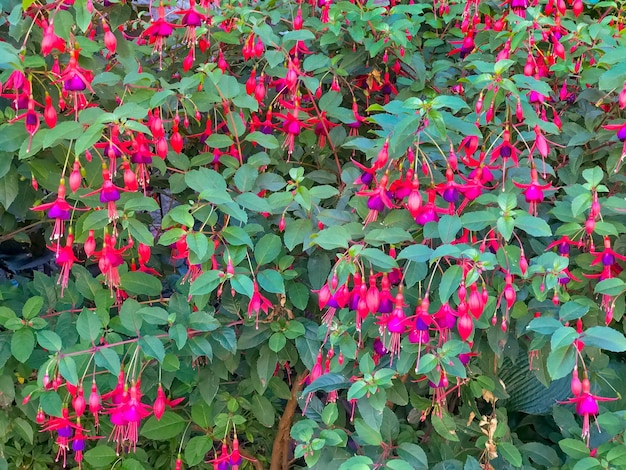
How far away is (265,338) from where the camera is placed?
4.27ft

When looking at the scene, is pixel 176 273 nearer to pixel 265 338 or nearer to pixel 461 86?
pixel 265 338

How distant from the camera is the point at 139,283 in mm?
1246

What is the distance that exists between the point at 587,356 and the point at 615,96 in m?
0.56

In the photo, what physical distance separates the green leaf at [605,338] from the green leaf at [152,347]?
0.71 meters

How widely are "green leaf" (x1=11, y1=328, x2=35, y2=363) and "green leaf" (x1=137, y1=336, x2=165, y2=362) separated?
0.22 meters

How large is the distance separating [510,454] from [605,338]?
39 cm

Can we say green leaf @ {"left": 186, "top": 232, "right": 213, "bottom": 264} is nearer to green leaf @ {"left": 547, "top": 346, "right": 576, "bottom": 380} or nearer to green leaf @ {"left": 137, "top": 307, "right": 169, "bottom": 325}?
green leaf @ {"left": 137, "top": 307, "right": 169, "bottom": 325}

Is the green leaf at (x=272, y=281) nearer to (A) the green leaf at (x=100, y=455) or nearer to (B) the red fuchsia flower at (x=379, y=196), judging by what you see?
(B) the red fuchsia flower at (x=379, y=196)

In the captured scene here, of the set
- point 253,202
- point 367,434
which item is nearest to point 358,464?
point 367,434

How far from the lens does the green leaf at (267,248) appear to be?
1170 mm

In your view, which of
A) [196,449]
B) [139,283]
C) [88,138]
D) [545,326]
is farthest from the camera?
[196,449]

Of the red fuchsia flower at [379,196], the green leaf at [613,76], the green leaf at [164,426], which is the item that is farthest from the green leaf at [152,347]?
the green leaf at [613,76]

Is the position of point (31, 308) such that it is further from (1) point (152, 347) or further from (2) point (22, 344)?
(1) point (152, 347)

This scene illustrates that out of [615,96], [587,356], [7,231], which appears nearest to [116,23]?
[7,231]
